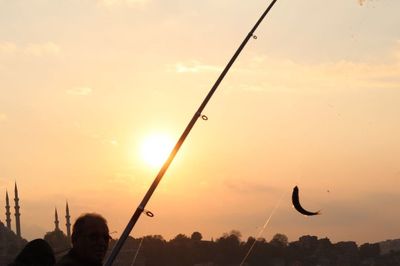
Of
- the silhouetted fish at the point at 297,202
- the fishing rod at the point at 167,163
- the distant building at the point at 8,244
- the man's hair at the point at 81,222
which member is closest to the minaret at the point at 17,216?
the distant building at the point at 8,244

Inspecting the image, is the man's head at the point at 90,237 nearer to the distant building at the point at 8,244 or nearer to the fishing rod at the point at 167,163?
the fishing rod at the point at 167,163

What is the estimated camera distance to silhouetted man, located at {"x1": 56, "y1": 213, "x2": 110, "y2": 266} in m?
7.22

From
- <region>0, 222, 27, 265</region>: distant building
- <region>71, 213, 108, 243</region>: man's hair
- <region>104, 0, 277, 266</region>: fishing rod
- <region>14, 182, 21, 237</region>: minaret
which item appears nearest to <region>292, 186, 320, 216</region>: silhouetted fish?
<region>104, 0, 277, 266</region>: fishing rod

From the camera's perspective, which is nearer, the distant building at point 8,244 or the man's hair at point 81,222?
the man's hair at point 81,222

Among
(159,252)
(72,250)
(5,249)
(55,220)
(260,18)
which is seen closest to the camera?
(72,250)

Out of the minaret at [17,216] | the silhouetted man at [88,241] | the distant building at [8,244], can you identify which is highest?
the minaret at [17,216]

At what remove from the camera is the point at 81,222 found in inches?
292

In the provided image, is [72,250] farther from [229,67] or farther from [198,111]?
[229,67]

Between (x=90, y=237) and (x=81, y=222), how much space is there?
6.4 inches

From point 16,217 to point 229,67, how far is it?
14180cm

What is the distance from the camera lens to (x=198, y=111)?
37.4 feet

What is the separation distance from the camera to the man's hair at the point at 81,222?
7354 mm

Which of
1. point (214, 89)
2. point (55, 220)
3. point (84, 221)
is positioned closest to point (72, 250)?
point (84, 221)

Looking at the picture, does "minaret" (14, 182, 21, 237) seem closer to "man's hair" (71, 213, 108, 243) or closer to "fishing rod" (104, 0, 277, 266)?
"fishing rod" (104, 0, 277, 266)
